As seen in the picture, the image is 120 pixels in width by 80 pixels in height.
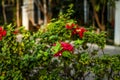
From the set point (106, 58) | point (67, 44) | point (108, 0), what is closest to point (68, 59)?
point (67, 44)

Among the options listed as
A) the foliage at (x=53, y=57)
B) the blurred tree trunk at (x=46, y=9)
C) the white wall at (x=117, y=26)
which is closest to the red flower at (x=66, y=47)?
the foliage at (x=53, y=57)

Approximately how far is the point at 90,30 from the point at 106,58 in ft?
3.67

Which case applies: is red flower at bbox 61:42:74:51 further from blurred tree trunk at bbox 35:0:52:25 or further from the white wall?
blurred tree trunk at bbox 35:0:52:25

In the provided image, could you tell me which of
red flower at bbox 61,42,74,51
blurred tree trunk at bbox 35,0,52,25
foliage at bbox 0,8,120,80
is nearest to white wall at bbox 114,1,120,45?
blurred tree trunk at bbox 35,0,52,25

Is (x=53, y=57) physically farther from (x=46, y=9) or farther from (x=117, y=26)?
(x=46, y=9)

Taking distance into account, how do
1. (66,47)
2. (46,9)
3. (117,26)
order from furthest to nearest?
(46,9)
(117,26)
(66,47)

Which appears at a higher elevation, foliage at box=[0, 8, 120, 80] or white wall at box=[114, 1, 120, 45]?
foliage at box=[0, 8, 120, 80]

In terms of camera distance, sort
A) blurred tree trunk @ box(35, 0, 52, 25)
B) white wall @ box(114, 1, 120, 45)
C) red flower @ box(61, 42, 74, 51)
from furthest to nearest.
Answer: blurred tree trunk @ box(35, 0, 52, 25)
white wall @ box(114, 1, 120, 45)
red flower @ box(61, 42, 74, 51)

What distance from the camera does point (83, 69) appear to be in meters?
6.25

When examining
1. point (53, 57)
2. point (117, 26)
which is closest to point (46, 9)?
point (117, 26)

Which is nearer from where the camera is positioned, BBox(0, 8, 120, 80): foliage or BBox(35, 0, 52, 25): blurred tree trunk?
BBox(0, 8, 120, 80): foliage

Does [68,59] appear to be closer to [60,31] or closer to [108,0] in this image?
[60,31]

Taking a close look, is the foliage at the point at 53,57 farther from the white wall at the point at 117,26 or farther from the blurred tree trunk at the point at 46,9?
the blurred tree trunk at the point at 46,9

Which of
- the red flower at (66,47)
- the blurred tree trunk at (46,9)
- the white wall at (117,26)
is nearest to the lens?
the red flower at (66,47)
